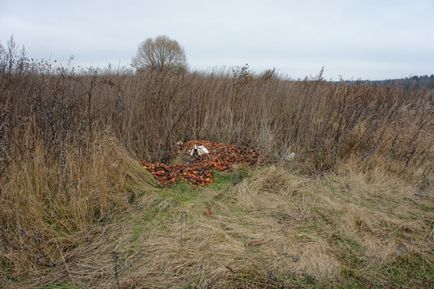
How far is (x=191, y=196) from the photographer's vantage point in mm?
3787

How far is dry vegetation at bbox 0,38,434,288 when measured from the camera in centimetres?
265

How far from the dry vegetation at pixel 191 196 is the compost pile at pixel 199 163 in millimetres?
207

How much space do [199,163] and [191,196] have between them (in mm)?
928

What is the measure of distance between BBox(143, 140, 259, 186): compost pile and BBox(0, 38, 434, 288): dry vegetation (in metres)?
0.21

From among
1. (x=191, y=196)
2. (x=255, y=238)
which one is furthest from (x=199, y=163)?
(x=255, y=238)

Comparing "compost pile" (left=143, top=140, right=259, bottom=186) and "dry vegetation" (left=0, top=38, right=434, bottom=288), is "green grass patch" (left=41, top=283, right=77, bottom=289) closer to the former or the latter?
"dry vegetation" (left=0, top=38, right=434, bottom=288)

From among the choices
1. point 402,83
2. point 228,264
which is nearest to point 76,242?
point 228,264

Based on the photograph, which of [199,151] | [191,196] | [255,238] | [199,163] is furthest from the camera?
[199,151]

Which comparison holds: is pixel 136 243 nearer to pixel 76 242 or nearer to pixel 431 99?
pixel 76 242

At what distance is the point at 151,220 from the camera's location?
3.26m

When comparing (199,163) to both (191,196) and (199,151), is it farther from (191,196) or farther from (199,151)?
(191,196)

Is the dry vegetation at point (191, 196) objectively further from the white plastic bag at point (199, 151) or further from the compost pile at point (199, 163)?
the white plastic bag at point (199, 151)

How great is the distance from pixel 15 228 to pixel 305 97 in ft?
17.5

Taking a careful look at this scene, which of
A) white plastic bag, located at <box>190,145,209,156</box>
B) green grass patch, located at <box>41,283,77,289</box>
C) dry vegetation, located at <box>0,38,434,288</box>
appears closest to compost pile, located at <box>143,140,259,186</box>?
white plastic bag, located at <box>190,145,209,156</box>
